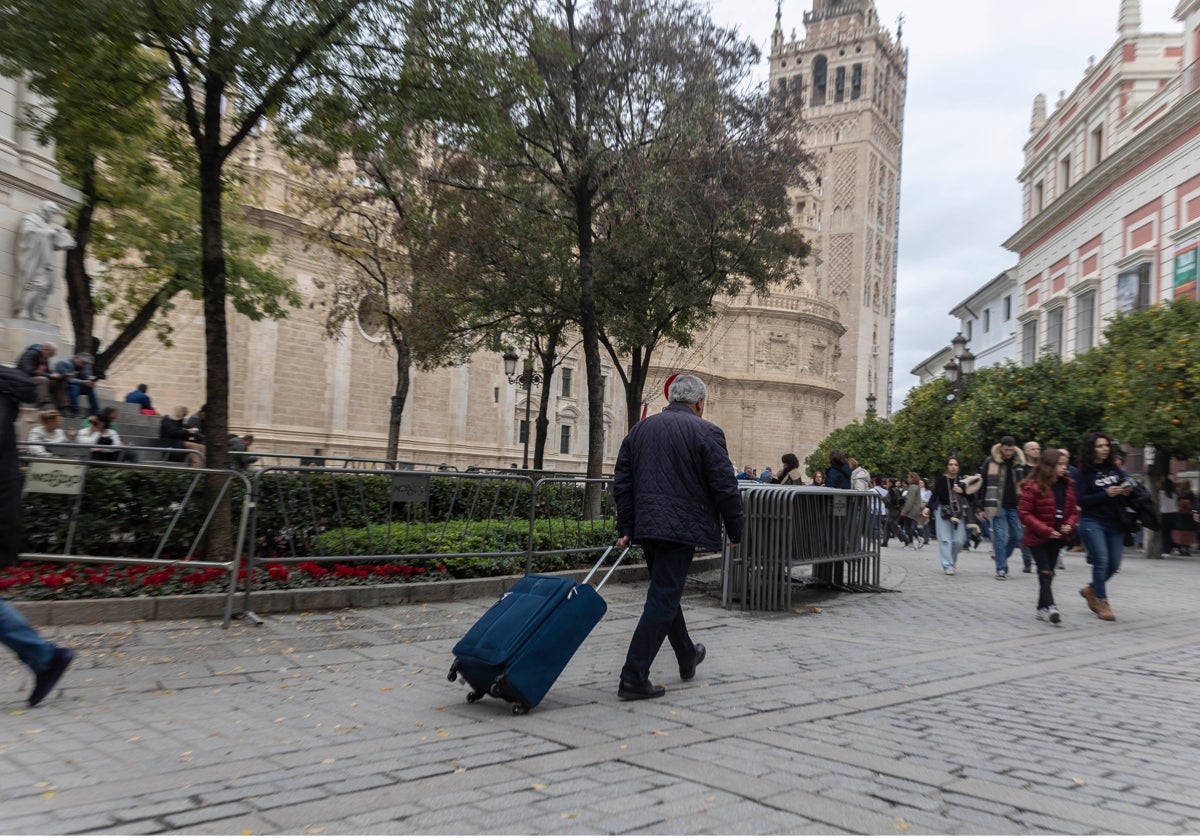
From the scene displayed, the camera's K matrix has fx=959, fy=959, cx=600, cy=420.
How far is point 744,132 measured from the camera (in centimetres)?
1830

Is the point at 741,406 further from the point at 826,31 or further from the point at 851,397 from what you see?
the point at 826,31

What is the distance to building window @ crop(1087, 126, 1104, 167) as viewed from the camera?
32125 mm

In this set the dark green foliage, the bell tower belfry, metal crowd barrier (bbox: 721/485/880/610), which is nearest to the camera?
the dark green foliage

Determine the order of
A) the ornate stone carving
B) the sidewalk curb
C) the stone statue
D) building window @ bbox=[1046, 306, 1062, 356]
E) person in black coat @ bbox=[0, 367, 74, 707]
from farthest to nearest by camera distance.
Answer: the ornate stone carving → building window @ bbox=[1046, 306, 1062, 356] → the stone statue → the sidewalk curb → person in black coat @ bbox=[0, 367, 74, 707]

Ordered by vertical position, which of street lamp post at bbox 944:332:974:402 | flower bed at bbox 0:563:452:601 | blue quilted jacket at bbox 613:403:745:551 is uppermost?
street lamp post at bbox 944:332:974:402

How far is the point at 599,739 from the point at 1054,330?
35.6m

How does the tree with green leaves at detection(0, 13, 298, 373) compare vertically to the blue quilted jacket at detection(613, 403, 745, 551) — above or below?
above

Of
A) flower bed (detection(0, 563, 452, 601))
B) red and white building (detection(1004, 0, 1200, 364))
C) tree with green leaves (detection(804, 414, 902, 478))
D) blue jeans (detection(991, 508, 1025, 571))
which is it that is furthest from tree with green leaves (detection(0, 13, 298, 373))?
tree with green leaves (detection(804, 414, 902, 478))

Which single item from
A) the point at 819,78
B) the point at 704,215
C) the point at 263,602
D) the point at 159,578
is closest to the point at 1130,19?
the point at 704,215

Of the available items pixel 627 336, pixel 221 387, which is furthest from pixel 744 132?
pixel 221 387

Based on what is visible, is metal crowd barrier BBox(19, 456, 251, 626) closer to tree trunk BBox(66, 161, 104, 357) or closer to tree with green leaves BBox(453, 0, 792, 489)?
tree with green leaves BBox(453, 0, 792, 489)

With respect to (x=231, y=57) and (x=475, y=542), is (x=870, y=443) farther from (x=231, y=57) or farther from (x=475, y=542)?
(x=231, y=57)

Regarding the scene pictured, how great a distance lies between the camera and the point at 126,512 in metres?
8.83

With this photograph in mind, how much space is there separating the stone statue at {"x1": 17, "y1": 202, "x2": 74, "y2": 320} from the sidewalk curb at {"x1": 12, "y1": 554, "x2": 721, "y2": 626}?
10944 millimetres
